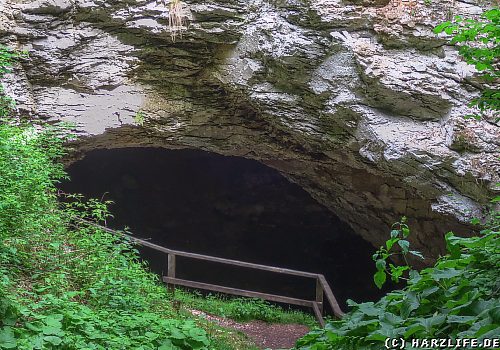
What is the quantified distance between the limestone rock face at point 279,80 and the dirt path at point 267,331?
2.99 metres

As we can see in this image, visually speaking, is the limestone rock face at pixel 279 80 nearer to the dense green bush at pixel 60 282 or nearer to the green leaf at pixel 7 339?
the dense green bush at pixel 60 282

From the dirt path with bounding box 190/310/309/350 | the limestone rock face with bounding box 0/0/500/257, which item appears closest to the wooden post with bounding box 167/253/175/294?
the dirt path with bounding box 190/310/309/350

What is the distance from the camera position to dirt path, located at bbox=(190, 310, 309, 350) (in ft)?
23.4

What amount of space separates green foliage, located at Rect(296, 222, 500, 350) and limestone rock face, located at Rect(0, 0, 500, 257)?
13.7 feet

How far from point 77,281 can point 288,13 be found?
4.82 metres

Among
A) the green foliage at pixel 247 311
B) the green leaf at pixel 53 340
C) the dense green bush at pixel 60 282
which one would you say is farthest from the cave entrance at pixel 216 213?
the green leaf at pixel 53 340

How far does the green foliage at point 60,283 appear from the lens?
12.4 feet

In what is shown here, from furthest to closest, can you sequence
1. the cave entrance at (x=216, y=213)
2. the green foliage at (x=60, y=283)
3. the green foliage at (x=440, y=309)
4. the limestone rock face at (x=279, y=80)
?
the cave entrance at (x=216, y=213) → the limestone rock face at (x=279, y=80) → the green foliage at (x=60, y=283) → the green foliage at (x=440, y=309)

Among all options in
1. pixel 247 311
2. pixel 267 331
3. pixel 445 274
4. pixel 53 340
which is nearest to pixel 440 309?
pixel 445 274

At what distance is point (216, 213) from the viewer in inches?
522

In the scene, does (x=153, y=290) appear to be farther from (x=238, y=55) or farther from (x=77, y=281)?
(x=238, y=55)

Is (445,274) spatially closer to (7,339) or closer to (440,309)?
(440,309)

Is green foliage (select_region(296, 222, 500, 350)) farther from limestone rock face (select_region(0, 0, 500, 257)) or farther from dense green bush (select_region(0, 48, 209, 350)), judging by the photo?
limestone rock face (select_region(0, 0, 500, 257))

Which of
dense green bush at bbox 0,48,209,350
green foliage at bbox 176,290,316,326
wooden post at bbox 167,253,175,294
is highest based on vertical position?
dense green bush at bbox 0,48,209,350
